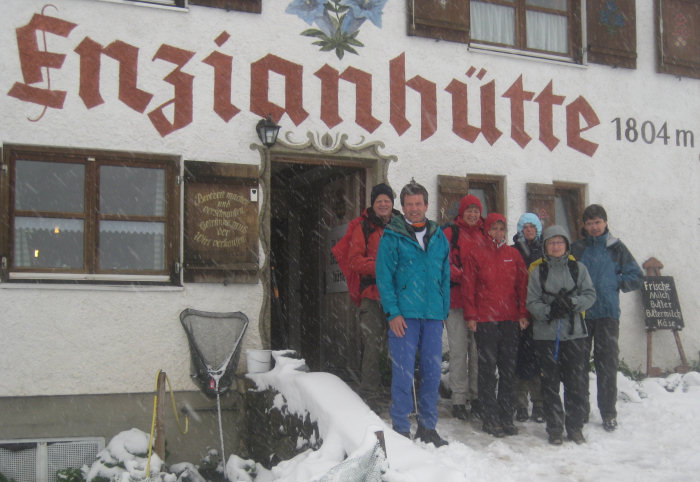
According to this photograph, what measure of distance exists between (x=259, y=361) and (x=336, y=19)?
11.8 ft

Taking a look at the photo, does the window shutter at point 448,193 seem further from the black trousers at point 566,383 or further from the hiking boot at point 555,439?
the hiking boot at point 555,439

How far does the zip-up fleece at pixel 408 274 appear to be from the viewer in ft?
16.6

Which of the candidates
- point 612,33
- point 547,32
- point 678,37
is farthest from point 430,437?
point 678,37

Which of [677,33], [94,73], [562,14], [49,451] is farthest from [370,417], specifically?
[677,33]

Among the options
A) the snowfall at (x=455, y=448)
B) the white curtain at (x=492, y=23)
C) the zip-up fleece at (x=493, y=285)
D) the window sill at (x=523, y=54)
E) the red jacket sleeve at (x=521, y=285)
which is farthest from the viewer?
the white curtain at (x=492, y=23)

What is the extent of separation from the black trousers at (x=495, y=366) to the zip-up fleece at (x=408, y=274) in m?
0.69

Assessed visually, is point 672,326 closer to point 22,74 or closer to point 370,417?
point 370,417


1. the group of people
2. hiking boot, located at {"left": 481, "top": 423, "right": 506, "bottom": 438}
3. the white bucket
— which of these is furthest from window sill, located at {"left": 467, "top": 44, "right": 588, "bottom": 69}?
hiking boot, located at {"left": 481, "top": 423, "right": 506, "bottom": 438}

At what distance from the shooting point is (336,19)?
25.4 feet

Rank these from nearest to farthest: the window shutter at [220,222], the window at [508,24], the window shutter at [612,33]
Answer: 1. the window shutter at [220,222]
2. the window at [508,24]
3. the window shutter at [612,33]

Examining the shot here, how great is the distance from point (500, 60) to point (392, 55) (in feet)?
4.43

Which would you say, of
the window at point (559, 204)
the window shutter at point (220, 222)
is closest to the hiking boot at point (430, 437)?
the window shutter at point (220, 222)

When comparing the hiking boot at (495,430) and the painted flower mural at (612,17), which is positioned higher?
the painted flower mural at (612,17)

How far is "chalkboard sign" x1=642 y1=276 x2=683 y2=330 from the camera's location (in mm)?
8703
